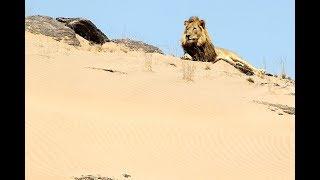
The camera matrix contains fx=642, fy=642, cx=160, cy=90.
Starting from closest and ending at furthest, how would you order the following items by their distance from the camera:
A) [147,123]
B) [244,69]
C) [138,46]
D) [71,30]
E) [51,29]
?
[147,123]
[244,69]
[51,29]
[71,30]
[138,46]

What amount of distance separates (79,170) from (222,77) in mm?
7892

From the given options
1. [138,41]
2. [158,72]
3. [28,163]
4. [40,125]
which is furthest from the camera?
[138,41]

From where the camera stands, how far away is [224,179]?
24.0 ft

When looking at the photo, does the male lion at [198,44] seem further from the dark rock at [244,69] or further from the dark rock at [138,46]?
the dark rock at [138,46]

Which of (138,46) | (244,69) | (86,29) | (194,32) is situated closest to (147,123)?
(244,69)

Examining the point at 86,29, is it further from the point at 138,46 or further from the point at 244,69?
the point at 244,69

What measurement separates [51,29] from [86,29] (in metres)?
2.50

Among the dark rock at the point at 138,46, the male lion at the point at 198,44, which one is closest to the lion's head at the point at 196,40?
the male lion at the point at 198,44

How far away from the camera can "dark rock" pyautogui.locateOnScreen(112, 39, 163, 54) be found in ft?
67.4

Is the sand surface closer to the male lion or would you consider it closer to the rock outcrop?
the rock outcrop

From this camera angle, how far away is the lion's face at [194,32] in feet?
60.6

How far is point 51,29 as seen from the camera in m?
18.6

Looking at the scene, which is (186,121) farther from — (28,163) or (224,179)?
(28,163)
